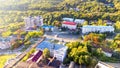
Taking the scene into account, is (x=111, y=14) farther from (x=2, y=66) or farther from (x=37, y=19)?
(x=2, y=66)

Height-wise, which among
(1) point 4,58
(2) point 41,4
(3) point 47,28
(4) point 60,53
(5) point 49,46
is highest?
(2) point 41,4

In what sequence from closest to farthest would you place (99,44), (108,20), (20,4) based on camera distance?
1. (99,44)
2. (108,20)
3. (20,4)

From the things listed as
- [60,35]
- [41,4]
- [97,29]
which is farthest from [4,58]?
[41,4]

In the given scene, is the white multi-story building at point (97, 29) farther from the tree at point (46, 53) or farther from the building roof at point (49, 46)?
the tree at point (46, 53)

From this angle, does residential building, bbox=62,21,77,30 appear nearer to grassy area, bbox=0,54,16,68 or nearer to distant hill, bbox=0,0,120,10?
distant hill, bbox=0,0,120,10

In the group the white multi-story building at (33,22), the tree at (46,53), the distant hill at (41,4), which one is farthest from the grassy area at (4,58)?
the distant hill at (41,4)

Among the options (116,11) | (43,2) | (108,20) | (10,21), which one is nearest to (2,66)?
(10,21)

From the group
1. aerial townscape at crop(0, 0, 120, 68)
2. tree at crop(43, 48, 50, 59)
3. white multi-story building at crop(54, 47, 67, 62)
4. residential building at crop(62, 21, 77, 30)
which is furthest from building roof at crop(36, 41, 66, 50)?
residential building at crop(62, 21, 77, 30)

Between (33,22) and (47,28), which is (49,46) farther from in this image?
(33,22)
